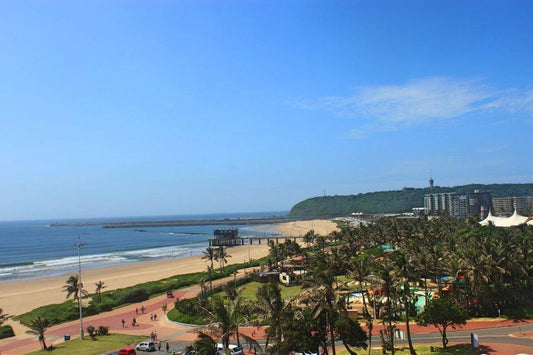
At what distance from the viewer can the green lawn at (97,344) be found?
41.2 m

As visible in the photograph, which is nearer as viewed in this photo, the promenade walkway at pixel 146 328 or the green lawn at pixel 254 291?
the promenade walkway at pixel 146 328

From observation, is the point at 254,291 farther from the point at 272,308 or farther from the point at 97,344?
the point at 272,308

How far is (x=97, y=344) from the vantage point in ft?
142

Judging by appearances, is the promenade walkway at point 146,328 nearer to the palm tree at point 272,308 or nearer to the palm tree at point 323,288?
the palm tree at point 323,288

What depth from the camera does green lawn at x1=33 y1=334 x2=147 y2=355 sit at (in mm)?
41219

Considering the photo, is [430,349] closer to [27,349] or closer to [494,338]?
[494,338]

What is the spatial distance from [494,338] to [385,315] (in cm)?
1175

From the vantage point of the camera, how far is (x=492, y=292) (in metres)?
46.1

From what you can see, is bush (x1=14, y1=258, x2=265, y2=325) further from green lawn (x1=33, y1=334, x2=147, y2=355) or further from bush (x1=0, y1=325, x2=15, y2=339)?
green lawn (x1=33, y1=334, x2=147, y2=355)

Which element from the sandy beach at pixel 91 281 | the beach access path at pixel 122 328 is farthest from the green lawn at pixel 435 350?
the sandy beach at pixel 91 281

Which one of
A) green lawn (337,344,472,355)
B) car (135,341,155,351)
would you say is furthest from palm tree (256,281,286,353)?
car (135,341,155,351)

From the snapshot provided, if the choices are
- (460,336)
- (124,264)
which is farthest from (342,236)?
(460,336)

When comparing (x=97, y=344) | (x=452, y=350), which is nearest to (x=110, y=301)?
(x=97, y=344)

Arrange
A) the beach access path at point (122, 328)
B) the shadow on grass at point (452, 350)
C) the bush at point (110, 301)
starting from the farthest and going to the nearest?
the bush at point (110, 301) < the beach access path at point (122, 328) < the shadow on grass at point (452, 350)
